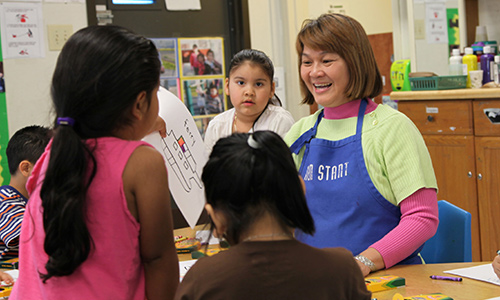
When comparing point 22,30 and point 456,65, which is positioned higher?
point 22,30

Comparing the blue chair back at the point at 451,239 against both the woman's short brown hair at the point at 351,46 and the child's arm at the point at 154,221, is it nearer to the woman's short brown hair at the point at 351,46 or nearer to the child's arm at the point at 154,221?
the woman's short brown hair at the point at 351,46

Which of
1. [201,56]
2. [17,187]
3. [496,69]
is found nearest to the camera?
[17,187]

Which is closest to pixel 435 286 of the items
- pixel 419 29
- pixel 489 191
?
pixel 489 191

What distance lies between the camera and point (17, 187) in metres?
2.22

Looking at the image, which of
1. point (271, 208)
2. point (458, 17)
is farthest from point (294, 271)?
point (458, 17)

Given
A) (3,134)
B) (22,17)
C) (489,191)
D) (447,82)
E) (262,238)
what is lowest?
(489,191)

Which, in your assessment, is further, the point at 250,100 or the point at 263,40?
the point at 263,40

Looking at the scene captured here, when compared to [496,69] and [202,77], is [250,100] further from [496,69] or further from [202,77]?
[496,69]

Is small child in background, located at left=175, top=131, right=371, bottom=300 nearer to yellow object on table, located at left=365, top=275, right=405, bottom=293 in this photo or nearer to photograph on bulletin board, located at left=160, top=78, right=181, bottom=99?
yellow object on table, located at left=365, top=275, right=405, bottom=293

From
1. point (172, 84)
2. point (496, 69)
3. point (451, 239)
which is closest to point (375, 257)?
point (451, 239)

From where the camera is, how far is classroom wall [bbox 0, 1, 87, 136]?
3.30 meters

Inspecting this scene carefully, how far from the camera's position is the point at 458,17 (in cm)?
413

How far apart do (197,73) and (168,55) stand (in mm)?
254

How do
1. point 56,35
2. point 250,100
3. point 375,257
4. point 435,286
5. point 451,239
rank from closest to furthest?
point 435,286
point 375,257
point 451,239
point 250,100
point 56,35
